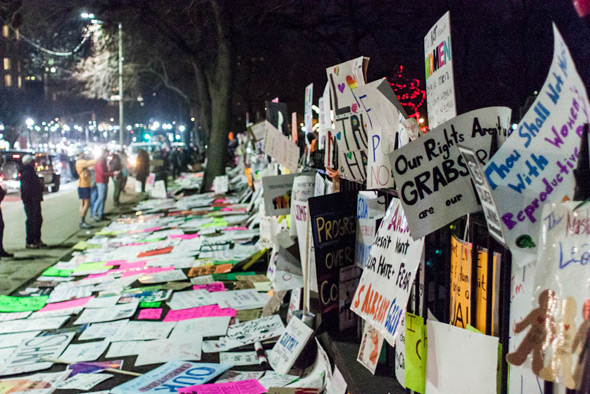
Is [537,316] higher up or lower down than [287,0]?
lower down

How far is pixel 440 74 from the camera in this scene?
320cm

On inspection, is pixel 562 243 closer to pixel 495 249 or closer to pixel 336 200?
pixel 495 249

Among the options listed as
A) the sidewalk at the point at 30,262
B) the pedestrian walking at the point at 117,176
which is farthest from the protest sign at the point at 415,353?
the pedestrian walking at the point at 117,176

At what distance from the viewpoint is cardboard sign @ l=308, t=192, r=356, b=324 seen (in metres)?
4.36

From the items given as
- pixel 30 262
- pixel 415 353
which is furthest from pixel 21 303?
pixel 415 353

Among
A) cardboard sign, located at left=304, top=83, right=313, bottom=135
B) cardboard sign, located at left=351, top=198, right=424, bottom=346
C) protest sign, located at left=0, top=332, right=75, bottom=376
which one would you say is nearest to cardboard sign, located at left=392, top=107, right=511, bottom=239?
cardboard sign, located at left=351, top=198, right=424, bottom=346

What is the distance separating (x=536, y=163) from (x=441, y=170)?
0.60 metres

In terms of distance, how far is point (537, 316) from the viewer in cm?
194

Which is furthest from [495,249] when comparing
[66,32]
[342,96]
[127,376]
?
[66,32]

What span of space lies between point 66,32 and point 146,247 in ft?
48.3

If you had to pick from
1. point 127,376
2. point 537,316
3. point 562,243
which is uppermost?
point 562,243

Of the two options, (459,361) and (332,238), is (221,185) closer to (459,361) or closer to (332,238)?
(332,238)

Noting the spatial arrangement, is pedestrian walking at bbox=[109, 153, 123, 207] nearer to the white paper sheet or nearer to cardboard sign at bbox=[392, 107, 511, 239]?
the white paper sheet

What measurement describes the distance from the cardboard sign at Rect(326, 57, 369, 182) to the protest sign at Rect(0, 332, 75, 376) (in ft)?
10.8
